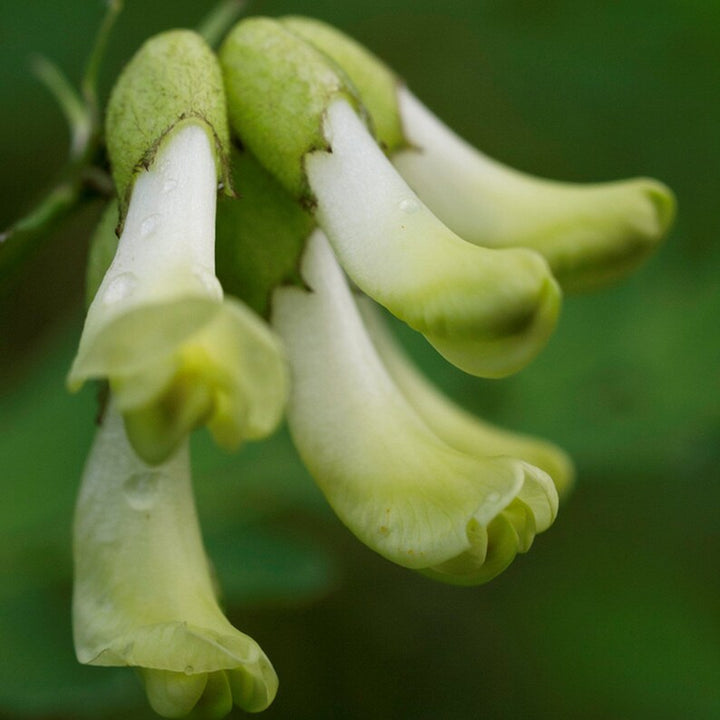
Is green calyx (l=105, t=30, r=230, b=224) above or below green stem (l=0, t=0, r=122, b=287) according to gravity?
above

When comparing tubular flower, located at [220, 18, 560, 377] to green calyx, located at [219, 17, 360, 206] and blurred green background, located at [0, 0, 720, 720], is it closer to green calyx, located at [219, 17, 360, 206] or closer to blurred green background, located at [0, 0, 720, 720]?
green calyx, located at [219, 17, 360, 206]

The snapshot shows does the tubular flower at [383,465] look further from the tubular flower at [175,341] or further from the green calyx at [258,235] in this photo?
the tubular flower at [175,341]

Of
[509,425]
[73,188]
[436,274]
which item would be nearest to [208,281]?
[436,274]

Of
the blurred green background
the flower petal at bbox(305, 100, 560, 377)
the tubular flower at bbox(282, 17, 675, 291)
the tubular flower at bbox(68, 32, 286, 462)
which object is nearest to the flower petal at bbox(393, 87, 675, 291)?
the tubular flower at bbox(282, 17, 675, 291)

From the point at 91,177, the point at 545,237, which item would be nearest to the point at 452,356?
the point at 545,237

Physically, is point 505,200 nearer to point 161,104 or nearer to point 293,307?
point 293,307

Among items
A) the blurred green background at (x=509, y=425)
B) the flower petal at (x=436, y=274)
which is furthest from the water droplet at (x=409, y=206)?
the blurred green background at (x=509, y=425)

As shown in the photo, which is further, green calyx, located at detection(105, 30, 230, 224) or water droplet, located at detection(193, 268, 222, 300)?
green calyx, located at detection(105, 30, 230, 224)

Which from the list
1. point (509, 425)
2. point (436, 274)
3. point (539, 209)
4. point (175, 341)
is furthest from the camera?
point (509, 425)
